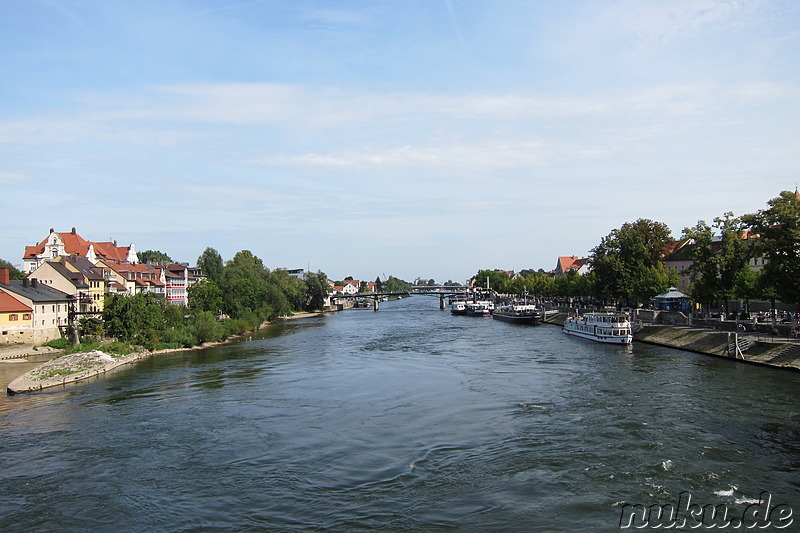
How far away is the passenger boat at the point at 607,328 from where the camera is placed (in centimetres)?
5209

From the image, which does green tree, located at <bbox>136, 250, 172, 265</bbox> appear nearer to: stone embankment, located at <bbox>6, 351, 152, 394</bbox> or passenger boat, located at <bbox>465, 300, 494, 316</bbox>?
passenger boat, located at <bbox>465, 300, 494, 316</bbox>

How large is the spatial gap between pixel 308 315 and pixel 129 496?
10124 centimetres

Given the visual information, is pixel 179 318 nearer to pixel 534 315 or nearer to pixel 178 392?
pixel 178 392

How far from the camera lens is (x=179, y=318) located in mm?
60094

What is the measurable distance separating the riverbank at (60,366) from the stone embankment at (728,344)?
42.0m

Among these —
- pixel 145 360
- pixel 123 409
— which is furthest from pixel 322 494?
pixel 145 360

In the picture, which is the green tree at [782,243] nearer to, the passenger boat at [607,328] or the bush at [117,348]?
the passenger boat at [607,328]

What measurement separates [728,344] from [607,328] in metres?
14.7

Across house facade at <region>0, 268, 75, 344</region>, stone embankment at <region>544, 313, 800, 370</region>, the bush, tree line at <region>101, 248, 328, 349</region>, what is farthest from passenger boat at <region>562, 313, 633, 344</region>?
house facade at <region>0, 268, 75, 344</region>

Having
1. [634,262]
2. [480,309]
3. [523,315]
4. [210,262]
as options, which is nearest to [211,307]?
[210,262]

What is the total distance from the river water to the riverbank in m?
1.88

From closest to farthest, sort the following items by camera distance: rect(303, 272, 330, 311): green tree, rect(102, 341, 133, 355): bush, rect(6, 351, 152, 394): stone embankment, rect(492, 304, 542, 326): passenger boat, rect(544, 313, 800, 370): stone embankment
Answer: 1. rect(6, 351, 152, 394): stone embankment
2. rect(544, 313, 800, 370): stone embankment
3. rect(102, 341, 133, 355): bush
4. rect(492, 304, 542, 326): passenger boat
5. rect(303, 272, 330, 311): green tree

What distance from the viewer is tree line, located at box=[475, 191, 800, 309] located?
38812 millimetres

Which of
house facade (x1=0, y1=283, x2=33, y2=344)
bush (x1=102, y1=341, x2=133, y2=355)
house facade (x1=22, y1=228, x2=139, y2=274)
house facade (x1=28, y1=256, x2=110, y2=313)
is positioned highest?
house facade (x1=22, y1=228, x2=139, y2=274)
